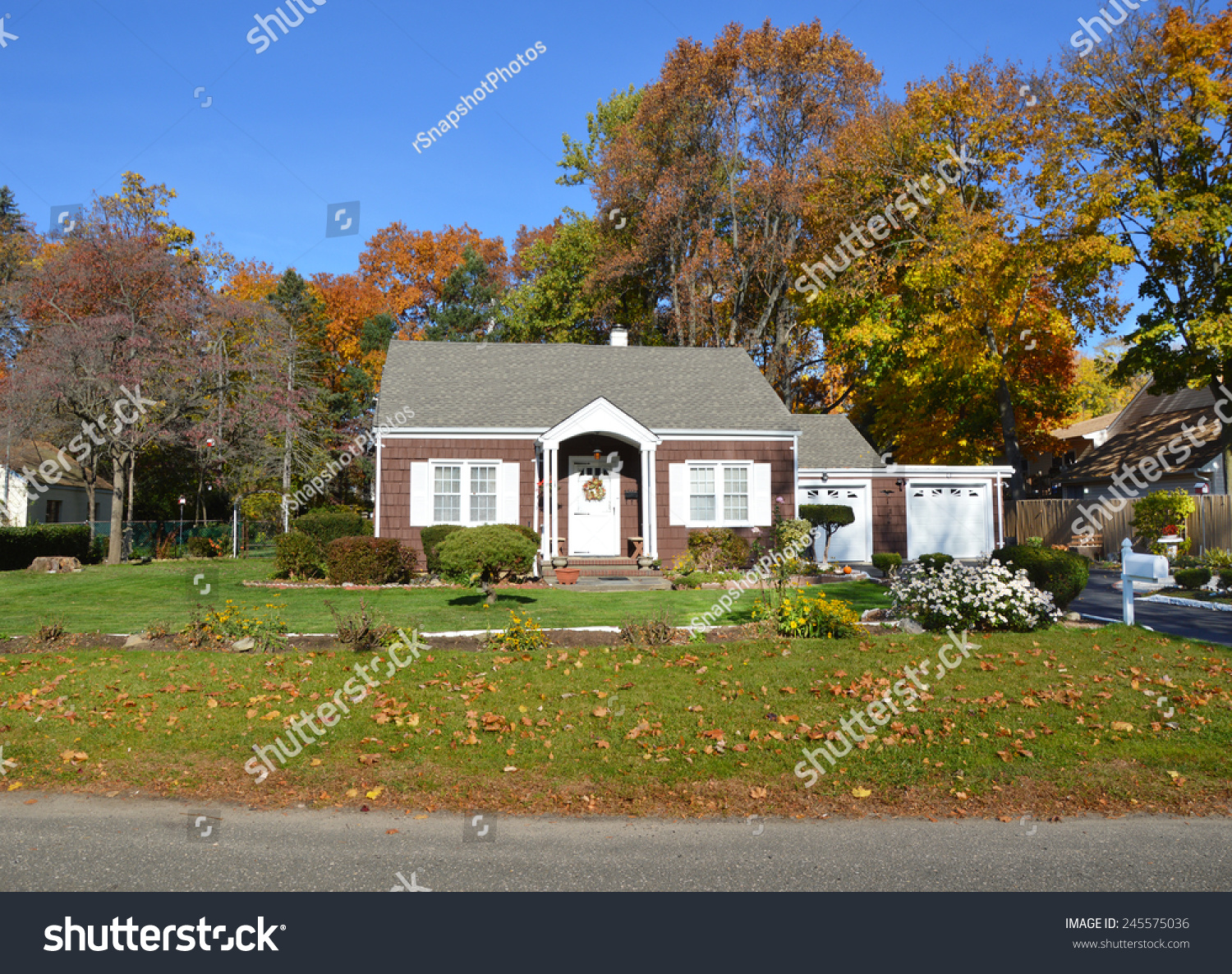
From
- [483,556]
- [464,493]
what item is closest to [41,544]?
[464,493]

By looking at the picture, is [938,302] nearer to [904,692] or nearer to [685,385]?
[685,385]

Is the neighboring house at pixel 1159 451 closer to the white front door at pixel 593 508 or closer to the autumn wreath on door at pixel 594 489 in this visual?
the white front door at pixel 593 508

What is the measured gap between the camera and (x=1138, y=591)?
15.9 metres

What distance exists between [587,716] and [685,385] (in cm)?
1691

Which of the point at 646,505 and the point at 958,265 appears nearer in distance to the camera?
the point at 646,505

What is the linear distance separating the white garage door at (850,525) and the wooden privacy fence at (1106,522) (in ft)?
25.9

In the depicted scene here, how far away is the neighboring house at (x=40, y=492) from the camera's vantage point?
31812mm

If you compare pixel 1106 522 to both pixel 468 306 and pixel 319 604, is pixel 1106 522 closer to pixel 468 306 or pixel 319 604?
pixel 319 604

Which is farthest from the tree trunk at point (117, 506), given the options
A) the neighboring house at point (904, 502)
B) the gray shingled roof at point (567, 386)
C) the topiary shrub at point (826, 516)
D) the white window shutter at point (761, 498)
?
the neighboring house at point (904, 502)

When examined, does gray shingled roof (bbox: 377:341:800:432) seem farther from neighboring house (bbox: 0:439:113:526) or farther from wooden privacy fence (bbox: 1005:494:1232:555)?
neighboring house (bbox: 0:439:113:526)

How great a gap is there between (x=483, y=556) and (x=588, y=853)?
829 centimetres

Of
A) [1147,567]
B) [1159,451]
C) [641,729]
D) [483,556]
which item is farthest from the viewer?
[1159,451]

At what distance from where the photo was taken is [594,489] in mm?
20781

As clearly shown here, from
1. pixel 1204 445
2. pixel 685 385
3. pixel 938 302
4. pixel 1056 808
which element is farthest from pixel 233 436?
pixel 1204 445
